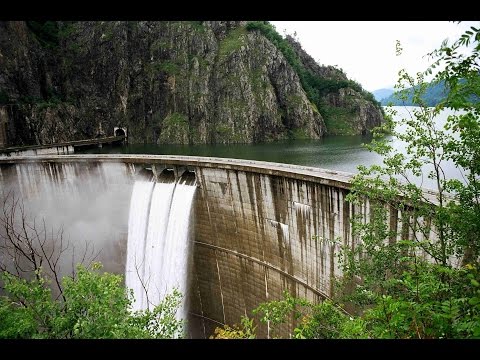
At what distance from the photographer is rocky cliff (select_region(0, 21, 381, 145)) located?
2404 inches

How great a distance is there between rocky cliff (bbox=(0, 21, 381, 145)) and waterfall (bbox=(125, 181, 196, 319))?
137 feet

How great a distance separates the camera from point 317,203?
45.4ft

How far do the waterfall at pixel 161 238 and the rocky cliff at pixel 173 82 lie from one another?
41889 millimetres

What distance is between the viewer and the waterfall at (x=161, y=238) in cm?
1834

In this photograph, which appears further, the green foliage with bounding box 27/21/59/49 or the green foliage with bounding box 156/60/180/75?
the green foliage with bounding box 156/60/180/75

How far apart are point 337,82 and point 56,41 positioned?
180 ft

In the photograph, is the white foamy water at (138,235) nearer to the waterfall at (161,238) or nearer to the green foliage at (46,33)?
the waterfall at (161,238)

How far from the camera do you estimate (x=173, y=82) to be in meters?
64.0

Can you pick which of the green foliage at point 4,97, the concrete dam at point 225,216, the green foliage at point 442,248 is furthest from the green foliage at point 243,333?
the green foliage at point 4,97

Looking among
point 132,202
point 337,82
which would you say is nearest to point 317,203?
point 132,202

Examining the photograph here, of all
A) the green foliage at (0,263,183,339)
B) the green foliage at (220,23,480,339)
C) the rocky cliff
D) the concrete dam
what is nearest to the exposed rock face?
the rocky cliff

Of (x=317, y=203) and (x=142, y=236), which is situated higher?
(x=317, y=203)

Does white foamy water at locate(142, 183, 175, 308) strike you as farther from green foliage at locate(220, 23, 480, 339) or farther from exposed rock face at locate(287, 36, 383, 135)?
exposed rock face at locate(287, 36, 383, 135)
